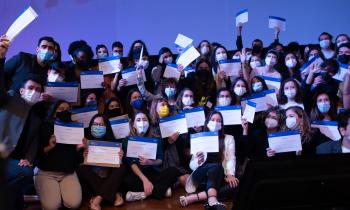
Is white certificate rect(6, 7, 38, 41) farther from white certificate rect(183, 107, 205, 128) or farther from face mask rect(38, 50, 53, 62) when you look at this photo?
white certificate rect(183, 107, 205, 128)

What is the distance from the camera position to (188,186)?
4.34 meters

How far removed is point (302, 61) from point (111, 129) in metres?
3.30

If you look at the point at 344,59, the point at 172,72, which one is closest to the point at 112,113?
the point at 172,72

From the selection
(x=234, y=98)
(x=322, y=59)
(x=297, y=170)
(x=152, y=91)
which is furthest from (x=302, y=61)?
(x=297, y=170)

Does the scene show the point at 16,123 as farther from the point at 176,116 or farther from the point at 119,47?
the point at 119,47

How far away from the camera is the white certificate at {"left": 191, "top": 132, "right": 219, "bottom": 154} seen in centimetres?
424

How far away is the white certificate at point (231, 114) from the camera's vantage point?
4652 millimetres

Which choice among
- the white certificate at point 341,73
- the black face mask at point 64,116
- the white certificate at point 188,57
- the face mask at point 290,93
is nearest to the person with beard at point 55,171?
the black face mask at point 64,116

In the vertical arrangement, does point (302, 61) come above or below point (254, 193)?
above

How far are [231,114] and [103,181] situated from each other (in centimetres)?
163

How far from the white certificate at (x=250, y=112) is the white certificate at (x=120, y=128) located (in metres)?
1.36

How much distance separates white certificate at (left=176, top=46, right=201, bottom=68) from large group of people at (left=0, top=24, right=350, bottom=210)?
0.08 metres

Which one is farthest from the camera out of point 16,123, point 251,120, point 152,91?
point 152,91

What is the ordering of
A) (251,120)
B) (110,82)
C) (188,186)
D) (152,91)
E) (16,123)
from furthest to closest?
Result: (152,91)
(110,82)
(251,120)
(188,186)
(16,123)
